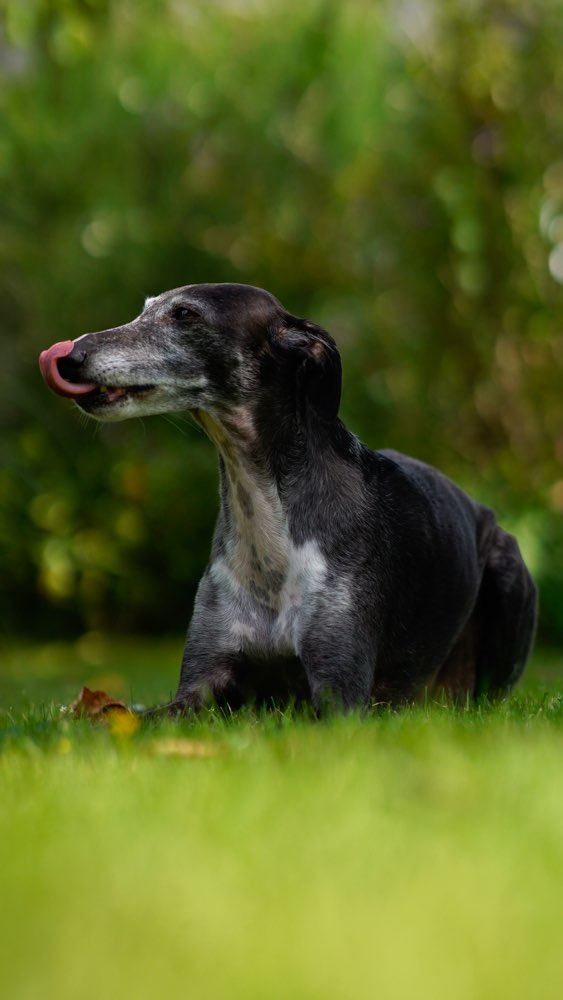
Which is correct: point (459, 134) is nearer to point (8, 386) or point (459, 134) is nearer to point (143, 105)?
point (143, 105)

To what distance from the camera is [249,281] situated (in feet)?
40.2

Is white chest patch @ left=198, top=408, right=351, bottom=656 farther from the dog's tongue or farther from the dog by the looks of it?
the dog's tongue

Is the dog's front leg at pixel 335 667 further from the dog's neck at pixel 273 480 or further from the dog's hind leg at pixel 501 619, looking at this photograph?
the dog's hind leg at pixel 501 619

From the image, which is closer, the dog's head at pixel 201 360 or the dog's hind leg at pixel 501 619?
the dog's head at pixel 201 360

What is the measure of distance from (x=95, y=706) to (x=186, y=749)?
1634mm

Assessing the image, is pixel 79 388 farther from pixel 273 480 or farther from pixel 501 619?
pixel 501 619

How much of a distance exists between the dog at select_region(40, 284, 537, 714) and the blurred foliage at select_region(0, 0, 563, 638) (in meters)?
6.86

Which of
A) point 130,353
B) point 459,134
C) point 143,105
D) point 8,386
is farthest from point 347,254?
point 130,353

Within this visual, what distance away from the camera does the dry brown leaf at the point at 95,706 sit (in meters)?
4.71

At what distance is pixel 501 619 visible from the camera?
599 cm

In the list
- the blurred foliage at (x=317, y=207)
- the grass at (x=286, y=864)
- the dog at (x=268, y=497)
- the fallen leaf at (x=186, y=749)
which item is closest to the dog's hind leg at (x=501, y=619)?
the dog at (x=268, y=497)

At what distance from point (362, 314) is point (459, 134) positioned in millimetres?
1852

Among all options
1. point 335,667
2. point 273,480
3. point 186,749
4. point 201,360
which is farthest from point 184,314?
point 186,749

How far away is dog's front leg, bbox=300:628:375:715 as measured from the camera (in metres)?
4.52
